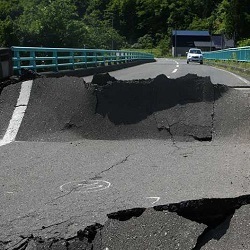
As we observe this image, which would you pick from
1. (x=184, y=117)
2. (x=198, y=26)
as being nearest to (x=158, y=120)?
(x=184, y=117)

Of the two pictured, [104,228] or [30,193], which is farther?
[30,193]

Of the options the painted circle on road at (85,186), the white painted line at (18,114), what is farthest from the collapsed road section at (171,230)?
the white painted line at (18,114)

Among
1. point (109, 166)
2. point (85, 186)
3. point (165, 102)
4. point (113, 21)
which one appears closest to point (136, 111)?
point (165, 102)

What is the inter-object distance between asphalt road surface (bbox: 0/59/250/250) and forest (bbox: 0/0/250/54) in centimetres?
2513

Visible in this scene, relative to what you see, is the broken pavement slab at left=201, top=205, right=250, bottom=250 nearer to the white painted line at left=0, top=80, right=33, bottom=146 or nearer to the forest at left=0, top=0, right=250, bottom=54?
the white painted line at left=0, top=80, right=33, bottom=146

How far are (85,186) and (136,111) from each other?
3.64 meters

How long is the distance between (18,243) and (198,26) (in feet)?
427

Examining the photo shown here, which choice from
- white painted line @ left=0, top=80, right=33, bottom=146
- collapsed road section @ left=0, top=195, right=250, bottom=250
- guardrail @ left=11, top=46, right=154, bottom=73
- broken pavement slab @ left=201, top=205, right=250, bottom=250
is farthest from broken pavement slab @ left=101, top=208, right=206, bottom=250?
guardrail @ left=11, top=46, right=154, bottom=73

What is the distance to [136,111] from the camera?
27.7 ft

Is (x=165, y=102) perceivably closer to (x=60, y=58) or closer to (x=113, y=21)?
(x=60, y=58)

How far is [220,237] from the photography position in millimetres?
3256

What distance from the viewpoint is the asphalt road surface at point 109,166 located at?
343cm

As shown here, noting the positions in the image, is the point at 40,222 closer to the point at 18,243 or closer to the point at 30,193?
the point at 18,243

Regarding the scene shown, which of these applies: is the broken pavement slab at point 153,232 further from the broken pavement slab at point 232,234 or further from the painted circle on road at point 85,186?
the painted circle on road at point 85,186
